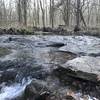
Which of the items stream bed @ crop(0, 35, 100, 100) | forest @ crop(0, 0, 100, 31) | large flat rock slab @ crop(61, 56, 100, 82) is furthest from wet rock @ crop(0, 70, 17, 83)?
forest @ crop(0, 0, 100, 31)

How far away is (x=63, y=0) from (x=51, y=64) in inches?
980

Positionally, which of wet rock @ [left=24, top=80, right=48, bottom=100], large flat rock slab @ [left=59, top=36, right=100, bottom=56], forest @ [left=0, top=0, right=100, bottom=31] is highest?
forest @ [left=0, top=0, right=100, bottom=31]

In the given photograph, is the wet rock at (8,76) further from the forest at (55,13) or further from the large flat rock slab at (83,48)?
the forest at (55,13)

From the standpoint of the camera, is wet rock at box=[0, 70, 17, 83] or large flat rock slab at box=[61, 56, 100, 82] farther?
wet rock at box=[0, 70, 17, 83]

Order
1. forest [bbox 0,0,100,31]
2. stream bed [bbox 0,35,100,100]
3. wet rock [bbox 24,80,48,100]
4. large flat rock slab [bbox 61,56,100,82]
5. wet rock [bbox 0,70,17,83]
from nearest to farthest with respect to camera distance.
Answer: wet rock [bbox 24,80,48,100] → stream bed [bbox 0,35,100,100] → large flat rock slab [bbox 61,56,100,82] → wet rock [bbox 0,70,17,83] → forest [bbox 0,0,100,31]

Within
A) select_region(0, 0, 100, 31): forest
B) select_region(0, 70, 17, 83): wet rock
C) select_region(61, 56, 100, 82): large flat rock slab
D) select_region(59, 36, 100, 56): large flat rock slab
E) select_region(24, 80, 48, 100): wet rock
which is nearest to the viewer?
select_region(24, 80, 48, 100): wet rock

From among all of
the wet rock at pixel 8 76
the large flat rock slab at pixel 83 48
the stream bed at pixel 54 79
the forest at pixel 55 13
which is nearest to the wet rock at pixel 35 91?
the stream bed at pixel 54 79

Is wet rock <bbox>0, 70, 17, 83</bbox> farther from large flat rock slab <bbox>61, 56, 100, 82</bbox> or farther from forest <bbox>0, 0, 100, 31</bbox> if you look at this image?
forest <bbox>0, 0, 100, 31</bbox>

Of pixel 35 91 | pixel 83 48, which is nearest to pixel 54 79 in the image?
pixel 35 91

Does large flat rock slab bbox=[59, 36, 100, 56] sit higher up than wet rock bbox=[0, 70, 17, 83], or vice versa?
large flat rock slab bbox=[59, 36, 100, 56]

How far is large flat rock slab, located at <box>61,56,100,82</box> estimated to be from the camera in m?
5.78

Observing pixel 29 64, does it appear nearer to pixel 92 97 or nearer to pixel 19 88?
pixel 19 88

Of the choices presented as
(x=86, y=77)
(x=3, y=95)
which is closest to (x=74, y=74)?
(x=86, y=77)

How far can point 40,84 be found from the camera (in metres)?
5.69
